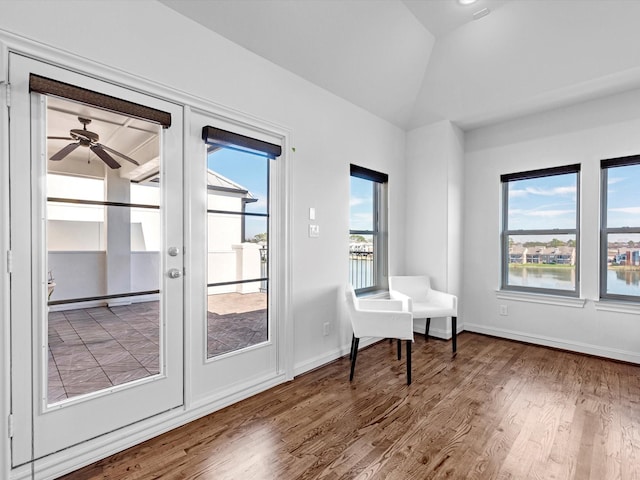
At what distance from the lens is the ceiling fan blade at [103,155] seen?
6.19 feet

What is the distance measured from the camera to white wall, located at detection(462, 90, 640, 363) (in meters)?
3.31

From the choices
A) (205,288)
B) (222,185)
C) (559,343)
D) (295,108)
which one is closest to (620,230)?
(559,343)

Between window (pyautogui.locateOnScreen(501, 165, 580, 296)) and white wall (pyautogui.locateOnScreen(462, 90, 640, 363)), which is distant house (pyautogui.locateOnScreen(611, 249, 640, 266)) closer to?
white wall (pyautogui.locateOnScreen(462, 90, 640, 363))

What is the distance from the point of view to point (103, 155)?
6.28 ft

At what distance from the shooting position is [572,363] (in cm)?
324

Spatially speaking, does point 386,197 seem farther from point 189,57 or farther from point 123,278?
point 123,278

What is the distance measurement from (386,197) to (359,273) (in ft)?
3.31

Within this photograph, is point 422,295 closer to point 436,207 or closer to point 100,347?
point 436,207

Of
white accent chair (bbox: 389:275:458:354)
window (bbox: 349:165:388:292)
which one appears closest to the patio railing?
window (bbox: 349:165:388:292)

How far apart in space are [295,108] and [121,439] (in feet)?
8.86

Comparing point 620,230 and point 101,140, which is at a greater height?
point 101,140

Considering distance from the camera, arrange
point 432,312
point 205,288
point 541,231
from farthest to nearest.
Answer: point 541,231 < point 432,312 < point 205,288

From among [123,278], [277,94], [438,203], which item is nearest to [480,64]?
[438,203]

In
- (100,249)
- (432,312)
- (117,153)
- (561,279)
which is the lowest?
(432,312)
